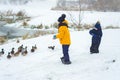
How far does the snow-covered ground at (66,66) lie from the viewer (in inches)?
337

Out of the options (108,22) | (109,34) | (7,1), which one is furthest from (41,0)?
(109,34)

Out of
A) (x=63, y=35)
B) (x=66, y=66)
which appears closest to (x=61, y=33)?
(x=63, y=35)

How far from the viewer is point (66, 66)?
9.46 metres

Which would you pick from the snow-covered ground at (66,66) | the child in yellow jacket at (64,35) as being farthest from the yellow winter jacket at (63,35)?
the snow-covered ground at (66,66)

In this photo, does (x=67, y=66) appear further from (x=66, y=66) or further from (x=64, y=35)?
(x=64, y=35)

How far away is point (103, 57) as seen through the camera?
9977mm

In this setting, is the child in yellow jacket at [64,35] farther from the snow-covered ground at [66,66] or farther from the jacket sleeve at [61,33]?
the snow-covered ground at [66,66]

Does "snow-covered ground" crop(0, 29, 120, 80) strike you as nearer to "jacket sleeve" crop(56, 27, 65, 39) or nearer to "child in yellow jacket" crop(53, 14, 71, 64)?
"child in yellow jacket" crop(53, 14, 71, 64)

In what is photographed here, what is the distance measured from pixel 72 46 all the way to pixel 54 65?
2.29m

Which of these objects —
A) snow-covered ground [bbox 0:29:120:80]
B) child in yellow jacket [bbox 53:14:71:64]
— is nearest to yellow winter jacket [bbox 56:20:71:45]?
child in yellow jacket [bbox 53:14:71:64]

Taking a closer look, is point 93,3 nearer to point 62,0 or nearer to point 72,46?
point 62,0

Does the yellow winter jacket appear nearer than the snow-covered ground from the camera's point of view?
No

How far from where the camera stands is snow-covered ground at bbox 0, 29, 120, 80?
8570mm

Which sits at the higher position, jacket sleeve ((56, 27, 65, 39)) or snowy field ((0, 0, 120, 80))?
jacket sleeve ((56, 27, 65, 39))
